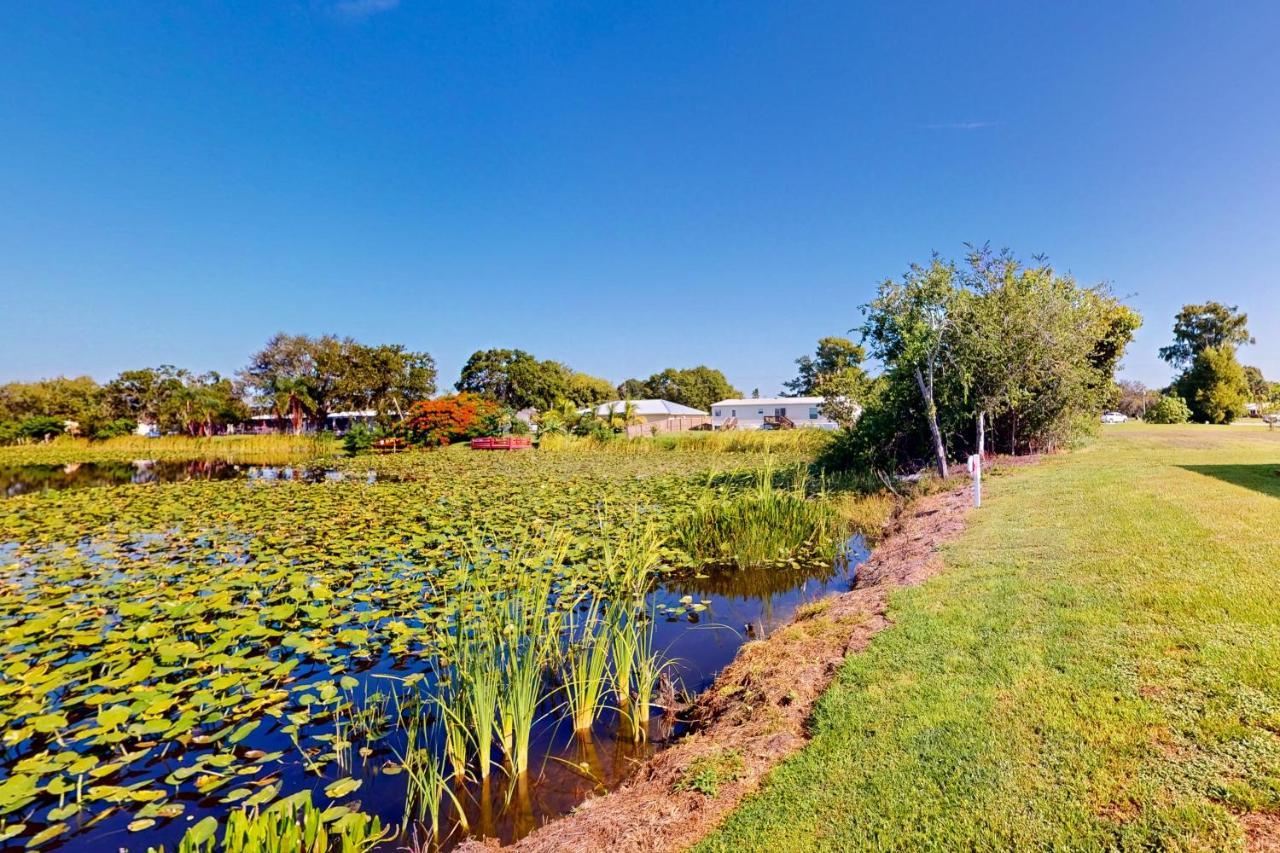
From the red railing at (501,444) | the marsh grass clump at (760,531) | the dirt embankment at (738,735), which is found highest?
the red railing at (501,444)

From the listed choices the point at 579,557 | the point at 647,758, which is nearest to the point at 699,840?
the point at 647,758

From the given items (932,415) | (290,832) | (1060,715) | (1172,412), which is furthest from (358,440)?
(1172,412)

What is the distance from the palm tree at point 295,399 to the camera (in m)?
40.4

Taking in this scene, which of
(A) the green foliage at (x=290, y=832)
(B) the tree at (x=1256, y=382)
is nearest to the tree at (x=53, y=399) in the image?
(A) the green foliage at (x=290, y=832)

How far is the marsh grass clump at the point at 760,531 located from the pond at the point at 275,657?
0.26 m

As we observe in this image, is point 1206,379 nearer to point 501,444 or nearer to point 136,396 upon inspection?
point 501,444

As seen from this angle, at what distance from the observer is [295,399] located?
1613 inches

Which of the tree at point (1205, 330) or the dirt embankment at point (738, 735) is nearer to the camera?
the dirt embankment at point (738, 735)

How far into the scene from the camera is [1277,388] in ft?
66.2

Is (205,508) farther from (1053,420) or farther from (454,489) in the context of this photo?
(1053,420)

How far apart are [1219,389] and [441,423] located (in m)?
43.3

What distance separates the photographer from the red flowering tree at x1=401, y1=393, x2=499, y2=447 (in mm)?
29516

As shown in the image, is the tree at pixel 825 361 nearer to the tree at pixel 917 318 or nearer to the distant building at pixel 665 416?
the distant building at pixel 665 416

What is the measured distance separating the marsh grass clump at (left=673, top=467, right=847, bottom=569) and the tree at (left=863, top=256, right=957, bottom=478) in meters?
3.62
